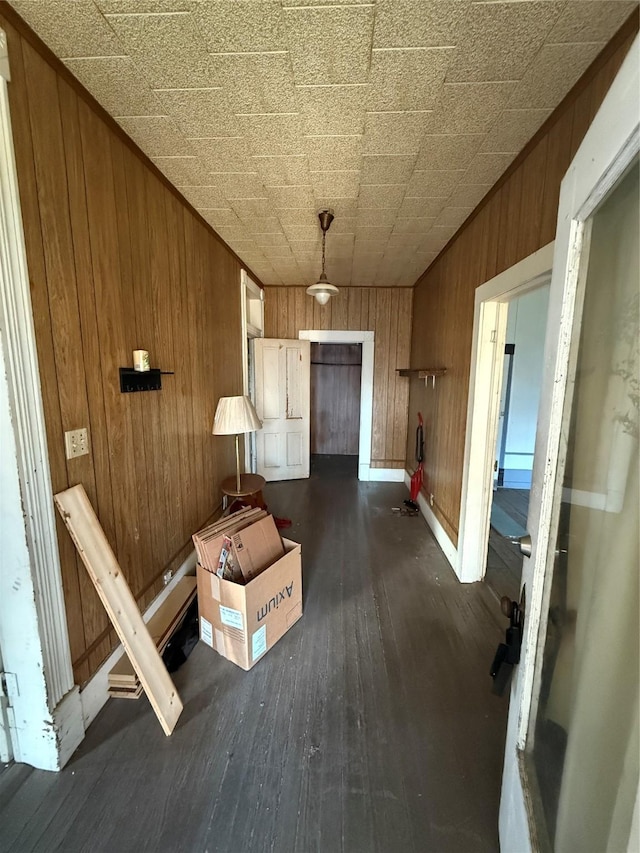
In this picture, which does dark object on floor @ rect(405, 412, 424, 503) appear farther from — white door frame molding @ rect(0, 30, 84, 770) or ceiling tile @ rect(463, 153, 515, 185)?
white door frame molding @ rect(0, 30, 84, 770)

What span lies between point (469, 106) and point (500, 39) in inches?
12.5

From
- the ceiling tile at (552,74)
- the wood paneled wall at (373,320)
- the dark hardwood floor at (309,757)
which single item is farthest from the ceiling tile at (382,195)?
the dark hardwood floor at (309,757)

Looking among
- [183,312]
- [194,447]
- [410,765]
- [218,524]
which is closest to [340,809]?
[410,765]

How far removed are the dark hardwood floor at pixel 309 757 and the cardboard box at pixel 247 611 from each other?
0.28 feet

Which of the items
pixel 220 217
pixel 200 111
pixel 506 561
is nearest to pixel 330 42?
pixel 200 111

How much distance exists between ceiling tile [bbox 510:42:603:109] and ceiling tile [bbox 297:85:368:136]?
631 mm

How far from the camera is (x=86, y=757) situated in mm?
1416

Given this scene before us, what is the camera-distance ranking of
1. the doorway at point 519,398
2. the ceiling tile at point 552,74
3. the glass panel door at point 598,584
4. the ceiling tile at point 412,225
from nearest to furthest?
1. the glass panel door at point 598,584
2. the ceiling tile at point 552,74
3. the ceiling tile at point 412,225
4. the doorway at point 519,398

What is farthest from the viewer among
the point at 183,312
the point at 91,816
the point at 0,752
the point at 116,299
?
the point at 183,312

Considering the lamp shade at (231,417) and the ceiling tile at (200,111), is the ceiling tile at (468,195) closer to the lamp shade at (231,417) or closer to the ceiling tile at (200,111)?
the ceiling tile at (200,111)

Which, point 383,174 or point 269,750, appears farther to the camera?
point 383,174

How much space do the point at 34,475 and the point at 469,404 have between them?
8.10 ft

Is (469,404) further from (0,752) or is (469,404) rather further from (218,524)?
(0,752)

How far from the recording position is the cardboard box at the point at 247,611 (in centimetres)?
179
